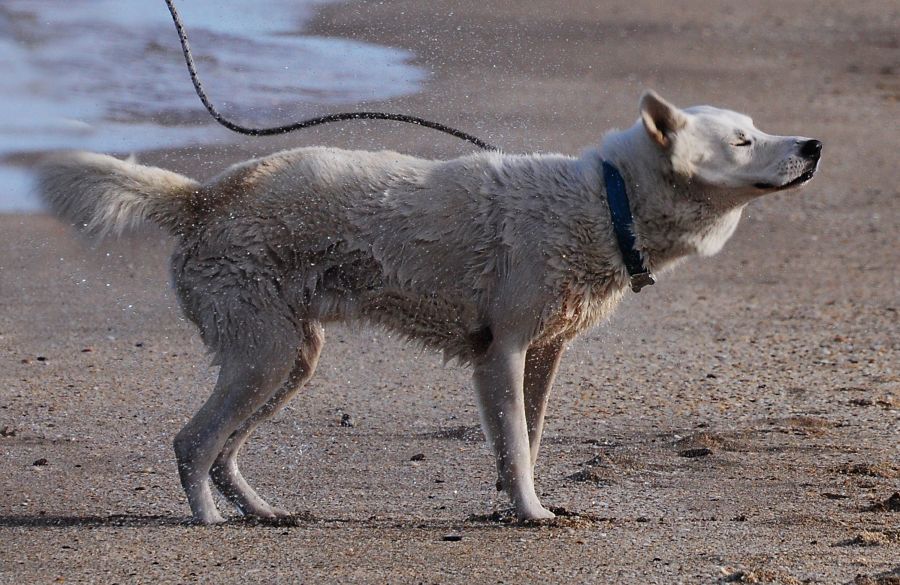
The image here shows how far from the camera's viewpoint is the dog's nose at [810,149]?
18.1 ft

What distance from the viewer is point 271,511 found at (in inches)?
224

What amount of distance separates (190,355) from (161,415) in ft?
3.89

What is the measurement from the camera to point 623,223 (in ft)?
18.4

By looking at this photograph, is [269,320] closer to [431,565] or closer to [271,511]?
→ [271,511]

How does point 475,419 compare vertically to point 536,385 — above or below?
below

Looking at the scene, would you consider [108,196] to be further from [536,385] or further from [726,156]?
[726,156]

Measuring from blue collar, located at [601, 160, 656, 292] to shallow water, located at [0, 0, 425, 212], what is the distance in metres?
4.02

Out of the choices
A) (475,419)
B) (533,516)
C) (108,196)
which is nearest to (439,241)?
(533,516)

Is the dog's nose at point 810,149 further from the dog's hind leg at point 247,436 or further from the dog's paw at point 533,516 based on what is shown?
the dog's hind leg at point 247,436

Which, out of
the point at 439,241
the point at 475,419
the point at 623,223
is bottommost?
the point at 475,419

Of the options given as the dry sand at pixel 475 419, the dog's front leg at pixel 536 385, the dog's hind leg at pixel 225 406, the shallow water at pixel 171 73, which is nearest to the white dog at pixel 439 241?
the dog's hind leg at pixel 225 406

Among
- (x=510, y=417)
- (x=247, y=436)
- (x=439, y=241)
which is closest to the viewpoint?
(x=510, y=417)

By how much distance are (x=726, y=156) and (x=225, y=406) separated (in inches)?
83.7

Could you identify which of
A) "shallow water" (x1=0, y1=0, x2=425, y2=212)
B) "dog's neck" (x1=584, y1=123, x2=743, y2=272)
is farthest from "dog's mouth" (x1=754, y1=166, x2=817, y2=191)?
"shallow water" (x1=0, y1=0, x2=425, y2=212)
